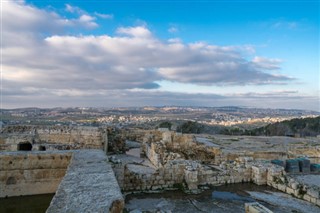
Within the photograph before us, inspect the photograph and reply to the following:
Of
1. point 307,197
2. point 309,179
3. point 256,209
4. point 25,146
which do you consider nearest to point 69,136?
point 25,146

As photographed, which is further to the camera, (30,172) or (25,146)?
(25,146)

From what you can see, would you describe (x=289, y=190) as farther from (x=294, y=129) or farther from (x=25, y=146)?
(x=294, y=129)

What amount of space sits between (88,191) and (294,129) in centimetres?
5453

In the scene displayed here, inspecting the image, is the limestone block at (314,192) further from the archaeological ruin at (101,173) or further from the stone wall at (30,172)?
the stone wall at (30,172)

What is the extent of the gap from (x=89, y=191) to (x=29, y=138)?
11.0m

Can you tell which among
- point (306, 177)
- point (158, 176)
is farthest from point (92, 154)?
point (306, 177)

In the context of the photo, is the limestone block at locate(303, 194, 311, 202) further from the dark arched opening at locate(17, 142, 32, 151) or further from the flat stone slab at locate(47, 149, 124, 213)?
the dark arched opening at locate(17, 142, 32, 151)

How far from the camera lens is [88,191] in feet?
19.0

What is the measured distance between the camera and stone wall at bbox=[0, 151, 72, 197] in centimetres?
965

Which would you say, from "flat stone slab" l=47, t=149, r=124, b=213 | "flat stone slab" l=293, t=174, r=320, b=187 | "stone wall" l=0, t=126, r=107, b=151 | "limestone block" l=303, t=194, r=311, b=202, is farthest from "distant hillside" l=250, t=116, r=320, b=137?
"flat stone slab" l=47, t=149, r=124, b=213

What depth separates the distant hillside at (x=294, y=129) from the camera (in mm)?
50938

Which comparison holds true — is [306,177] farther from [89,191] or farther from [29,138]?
[29,138]

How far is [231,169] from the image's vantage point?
12531mm

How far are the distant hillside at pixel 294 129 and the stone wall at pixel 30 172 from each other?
43.4 meters
